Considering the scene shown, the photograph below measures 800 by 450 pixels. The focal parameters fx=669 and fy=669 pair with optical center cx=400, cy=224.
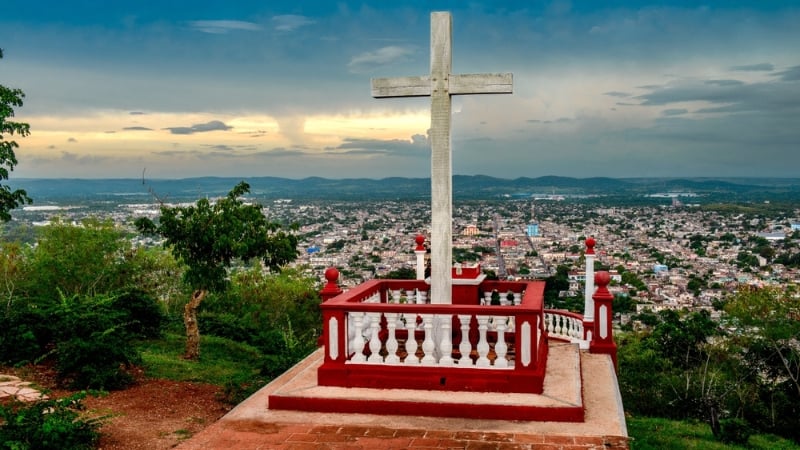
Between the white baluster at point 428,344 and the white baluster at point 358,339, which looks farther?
the white baluster at point 358,339

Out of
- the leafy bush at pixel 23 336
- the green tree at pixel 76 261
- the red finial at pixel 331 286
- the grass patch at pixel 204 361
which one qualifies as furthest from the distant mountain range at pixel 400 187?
the red finial at pixel 331 286

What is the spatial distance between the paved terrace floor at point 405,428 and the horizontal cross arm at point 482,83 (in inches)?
134

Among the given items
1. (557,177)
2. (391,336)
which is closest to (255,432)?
(391,336)

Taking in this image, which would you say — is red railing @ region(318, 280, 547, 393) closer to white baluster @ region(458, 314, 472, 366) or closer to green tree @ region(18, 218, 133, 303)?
white baluster @ region(458, 314, 472, 366)

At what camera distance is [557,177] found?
13712 cm

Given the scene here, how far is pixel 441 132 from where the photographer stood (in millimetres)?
7949

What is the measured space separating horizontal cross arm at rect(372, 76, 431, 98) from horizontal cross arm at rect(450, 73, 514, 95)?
33 cm

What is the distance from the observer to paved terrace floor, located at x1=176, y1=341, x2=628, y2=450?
6.00m

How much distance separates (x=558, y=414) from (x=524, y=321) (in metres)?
1.03

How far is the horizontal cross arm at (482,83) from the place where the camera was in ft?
25.5

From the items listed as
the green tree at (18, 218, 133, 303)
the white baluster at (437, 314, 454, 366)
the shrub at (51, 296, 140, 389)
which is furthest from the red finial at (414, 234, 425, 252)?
the green tree at (18, 218, 133, 303)

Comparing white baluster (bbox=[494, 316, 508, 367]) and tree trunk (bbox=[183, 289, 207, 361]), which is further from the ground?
white baluster (bbox=[494, 316, 508, 367])

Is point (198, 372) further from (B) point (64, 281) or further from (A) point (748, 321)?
(A) point (748, 321)

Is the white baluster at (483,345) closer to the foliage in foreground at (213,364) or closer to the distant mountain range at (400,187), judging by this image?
the foliage in foreground at (213,364)
